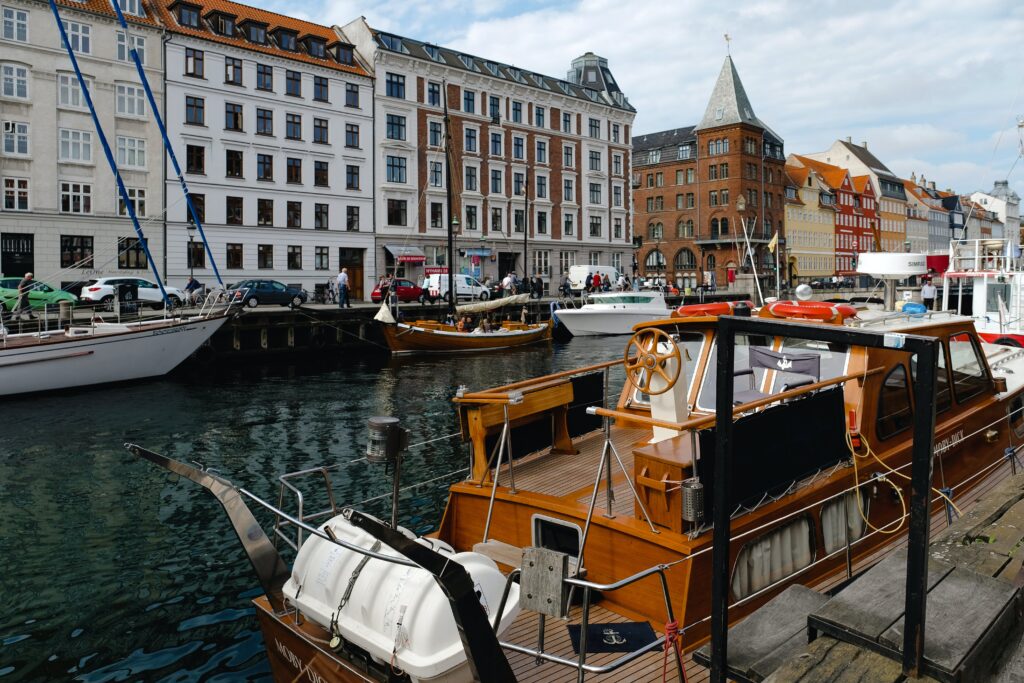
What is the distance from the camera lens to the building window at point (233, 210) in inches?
1796

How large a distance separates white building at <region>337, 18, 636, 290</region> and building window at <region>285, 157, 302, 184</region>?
5.44m

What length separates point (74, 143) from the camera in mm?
40562

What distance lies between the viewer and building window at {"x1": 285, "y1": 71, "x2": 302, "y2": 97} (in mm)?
48281

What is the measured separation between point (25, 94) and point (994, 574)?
46.8 meters

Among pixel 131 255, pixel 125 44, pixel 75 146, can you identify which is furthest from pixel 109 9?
pixel 131 255

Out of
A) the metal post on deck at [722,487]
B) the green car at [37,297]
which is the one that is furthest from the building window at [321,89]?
the metal post on deck at [722,487]

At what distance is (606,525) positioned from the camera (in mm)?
5910

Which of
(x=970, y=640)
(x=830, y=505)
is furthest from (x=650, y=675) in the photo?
(x=830, y=505)

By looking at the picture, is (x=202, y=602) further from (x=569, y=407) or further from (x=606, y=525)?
(x=606, y=525)

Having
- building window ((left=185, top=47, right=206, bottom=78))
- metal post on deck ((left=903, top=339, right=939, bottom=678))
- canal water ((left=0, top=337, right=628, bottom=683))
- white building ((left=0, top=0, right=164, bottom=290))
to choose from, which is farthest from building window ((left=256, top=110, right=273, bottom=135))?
metal post on deck ((left=903, top=339, right=939, bottom=678))

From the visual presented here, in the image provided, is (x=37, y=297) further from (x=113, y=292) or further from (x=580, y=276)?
(x=580, y=276)

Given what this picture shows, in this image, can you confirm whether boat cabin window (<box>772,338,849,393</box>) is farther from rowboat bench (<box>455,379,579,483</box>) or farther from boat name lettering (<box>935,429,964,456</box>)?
rowboat bench (<box>455,379,579,483</box>)

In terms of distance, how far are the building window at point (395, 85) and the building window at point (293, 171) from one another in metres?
8.39

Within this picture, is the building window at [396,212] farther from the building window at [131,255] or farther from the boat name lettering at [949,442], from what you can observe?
the boat name lettering at [949,442]
